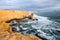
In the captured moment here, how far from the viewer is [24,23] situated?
6.30 feet

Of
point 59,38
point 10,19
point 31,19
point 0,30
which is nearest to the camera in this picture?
point 0,30

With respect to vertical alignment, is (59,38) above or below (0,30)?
below

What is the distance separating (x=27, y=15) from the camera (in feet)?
6.81

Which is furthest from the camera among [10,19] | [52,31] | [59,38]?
[10,19]

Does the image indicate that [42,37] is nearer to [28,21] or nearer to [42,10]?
[28,21]

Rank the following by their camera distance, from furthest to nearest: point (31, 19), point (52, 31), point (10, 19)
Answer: point (31, 19) < point (10, 19) < point (52, 31)

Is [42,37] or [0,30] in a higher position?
[0,30]

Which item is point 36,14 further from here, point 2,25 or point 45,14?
point 2,25

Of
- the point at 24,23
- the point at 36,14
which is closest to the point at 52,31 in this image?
the point at 24,23

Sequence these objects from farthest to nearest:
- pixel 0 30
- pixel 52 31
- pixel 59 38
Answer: pixel 52 31
pixel 59 38
pixel 0 30

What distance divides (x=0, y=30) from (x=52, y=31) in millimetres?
562

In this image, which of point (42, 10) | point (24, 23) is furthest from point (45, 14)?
point (24, 23)

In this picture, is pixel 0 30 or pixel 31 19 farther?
pixel 31 19

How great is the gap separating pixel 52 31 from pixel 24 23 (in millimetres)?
361
